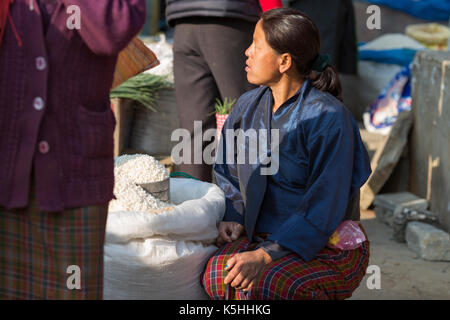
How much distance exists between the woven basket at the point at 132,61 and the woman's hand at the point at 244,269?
2.51 feet

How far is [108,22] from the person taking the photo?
1.68 metres

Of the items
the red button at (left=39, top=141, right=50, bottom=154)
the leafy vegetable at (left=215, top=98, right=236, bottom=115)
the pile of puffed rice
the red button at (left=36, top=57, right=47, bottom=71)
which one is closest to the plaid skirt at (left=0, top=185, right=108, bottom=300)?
the red button at (left=39, top=141, right=50, bottom=154)

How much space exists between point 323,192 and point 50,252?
1.08 m

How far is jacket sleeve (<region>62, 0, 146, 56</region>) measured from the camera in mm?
1678

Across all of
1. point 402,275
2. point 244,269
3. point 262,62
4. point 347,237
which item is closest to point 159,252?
point 244,269

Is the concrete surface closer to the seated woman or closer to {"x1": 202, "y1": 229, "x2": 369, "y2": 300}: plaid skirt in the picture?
the seated woman

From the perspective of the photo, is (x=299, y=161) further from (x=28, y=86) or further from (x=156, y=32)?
(x=156, y=32)

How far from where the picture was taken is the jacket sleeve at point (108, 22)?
1678mm

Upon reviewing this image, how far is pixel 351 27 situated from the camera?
5.63 metres

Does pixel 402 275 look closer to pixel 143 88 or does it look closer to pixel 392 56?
pixel 143 88

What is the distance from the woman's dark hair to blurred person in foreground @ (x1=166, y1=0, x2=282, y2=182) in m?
0.73

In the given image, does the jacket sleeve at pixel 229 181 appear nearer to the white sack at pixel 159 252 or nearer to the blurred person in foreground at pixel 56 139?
the white sack at pixel 159 252

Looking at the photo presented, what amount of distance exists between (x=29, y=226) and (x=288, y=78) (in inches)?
50.9
